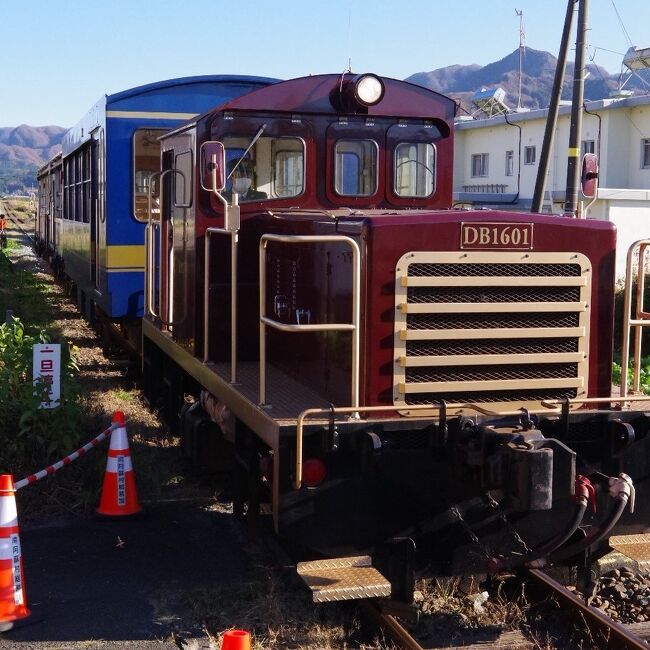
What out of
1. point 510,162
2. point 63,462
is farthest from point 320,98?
point 510,162

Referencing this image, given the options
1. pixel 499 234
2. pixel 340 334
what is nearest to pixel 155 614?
pixel 340 334

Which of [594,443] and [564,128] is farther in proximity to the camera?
[564,128]

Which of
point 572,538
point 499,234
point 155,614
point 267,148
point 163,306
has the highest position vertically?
point 267,148

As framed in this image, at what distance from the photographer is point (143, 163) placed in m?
11.4

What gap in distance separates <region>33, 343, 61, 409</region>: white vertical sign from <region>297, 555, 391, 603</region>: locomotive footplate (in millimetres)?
3118

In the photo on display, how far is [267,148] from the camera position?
670 cm

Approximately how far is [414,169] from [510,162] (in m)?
26.5

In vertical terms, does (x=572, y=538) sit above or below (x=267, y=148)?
below

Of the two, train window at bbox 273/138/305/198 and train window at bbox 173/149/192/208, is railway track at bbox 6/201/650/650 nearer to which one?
train window at bbox 273/138/305/198

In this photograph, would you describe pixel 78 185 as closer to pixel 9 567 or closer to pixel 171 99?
pixel 171 99

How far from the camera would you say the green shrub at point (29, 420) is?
23.8ft

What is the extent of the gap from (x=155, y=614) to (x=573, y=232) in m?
3.03

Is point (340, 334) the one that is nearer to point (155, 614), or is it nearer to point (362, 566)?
point (362, 566)

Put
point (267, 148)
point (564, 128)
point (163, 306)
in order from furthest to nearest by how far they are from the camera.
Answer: point (564, 128) < point (163, 306) < point (267, 148)
